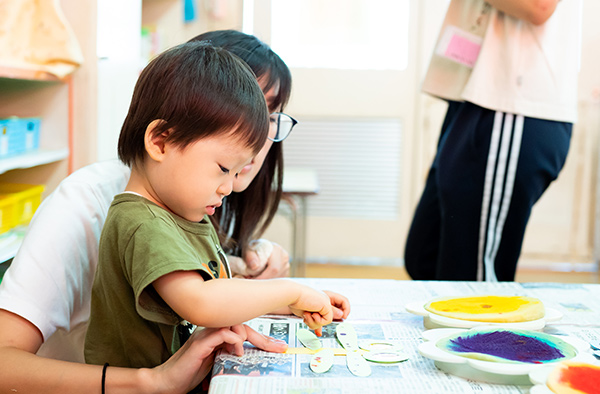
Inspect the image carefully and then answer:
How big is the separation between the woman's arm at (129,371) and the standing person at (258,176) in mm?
408

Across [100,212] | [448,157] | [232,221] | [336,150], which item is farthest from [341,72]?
[100,212]

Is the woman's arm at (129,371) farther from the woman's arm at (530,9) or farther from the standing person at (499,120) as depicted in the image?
the woman's arm at (530,9)

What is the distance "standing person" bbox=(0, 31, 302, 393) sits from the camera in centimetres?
74

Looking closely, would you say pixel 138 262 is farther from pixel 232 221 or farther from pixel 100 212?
pixel 232 221

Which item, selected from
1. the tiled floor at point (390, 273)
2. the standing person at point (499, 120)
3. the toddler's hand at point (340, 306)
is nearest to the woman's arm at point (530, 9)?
the standing person at point (499, 120)

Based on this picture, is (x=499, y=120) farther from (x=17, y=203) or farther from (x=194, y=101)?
(x=17, y=203)

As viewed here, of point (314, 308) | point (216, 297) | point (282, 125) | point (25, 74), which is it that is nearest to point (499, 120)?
point (282, 125)

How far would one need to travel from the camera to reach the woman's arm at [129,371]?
0.72 metres

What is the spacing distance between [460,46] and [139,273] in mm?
1018

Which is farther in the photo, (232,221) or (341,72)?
(341,72)

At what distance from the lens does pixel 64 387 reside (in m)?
0.74

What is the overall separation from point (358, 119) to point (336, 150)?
207 millimetres

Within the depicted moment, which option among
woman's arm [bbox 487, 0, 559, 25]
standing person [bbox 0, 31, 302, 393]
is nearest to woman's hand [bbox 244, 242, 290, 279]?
standing person [bbox 0, 31, 302, 393]

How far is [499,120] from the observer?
136 centimetres
